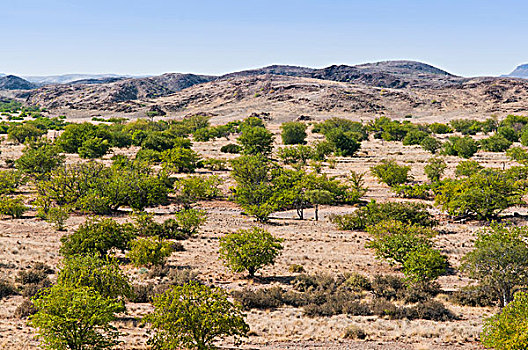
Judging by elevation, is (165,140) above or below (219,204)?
above

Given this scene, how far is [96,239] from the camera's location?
2828 centimetres

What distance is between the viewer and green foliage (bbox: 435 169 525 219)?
4062cm

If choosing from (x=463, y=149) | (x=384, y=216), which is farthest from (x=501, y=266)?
(x=463, y=149)

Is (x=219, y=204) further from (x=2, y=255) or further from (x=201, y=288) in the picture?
(x=201, y=288)

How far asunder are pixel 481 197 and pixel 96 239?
34440 millimetres

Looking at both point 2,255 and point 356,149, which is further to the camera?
point 356,149

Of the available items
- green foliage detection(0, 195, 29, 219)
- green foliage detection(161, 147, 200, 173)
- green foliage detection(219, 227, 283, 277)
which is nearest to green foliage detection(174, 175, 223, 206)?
green foliage detection(161, 147, 200, 173)

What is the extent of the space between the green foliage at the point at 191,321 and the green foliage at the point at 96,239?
1283cm

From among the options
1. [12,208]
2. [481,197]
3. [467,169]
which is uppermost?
[467,169]

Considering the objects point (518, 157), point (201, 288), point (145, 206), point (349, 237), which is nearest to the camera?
point (201, 288)

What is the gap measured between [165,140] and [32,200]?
3638 cm

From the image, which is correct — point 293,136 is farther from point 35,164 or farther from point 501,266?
point 501,266

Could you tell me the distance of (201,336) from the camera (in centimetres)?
1591

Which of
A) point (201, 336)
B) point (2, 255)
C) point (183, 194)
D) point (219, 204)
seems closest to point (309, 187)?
point (219, 204)
